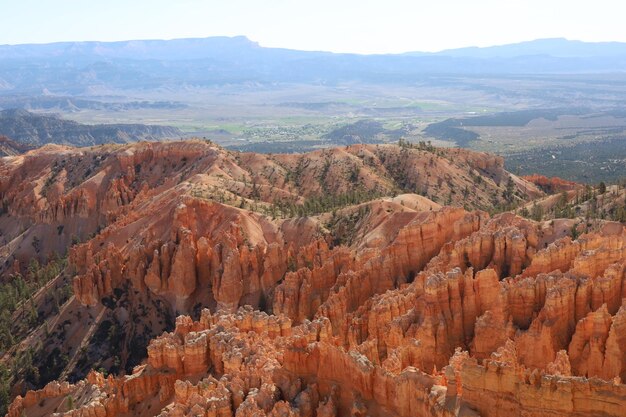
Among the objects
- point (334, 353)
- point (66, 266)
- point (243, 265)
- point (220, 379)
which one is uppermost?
point (334, 353)

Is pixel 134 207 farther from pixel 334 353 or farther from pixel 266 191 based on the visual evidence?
pixel 334 353

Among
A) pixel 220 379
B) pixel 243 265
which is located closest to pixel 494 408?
pixel 220 379

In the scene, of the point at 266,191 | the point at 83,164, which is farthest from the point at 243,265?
the point at 83,164

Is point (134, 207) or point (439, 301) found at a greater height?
point (439, 301)

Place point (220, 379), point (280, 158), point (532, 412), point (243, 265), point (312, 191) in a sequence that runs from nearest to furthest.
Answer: point (532, 412) < point (220, 379) < point (243, 265) < point (312, 191) < point (280, 158)

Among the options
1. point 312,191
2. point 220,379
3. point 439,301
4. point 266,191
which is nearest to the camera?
point 220,379

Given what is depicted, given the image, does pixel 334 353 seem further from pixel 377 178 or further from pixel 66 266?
pixel 377 178

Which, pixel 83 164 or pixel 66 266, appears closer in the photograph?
pixel 66 266
